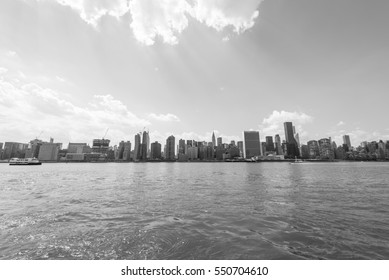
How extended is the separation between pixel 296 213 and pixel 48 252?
16.3 meters

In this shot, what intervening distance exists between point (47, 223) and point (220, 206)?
13.4 metres

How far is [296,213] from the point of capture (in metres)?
15.3
